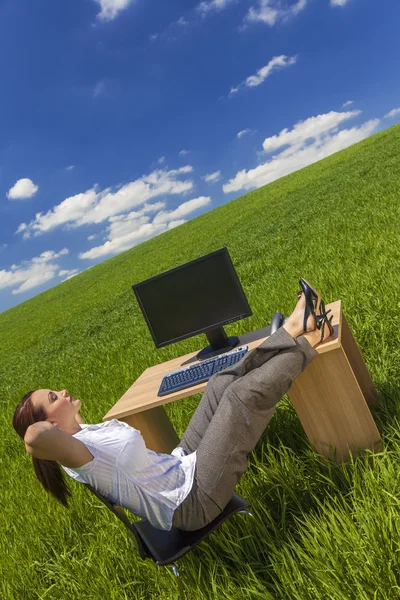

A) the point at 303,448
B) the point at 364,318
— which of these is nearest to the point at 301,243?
the point at 364,318

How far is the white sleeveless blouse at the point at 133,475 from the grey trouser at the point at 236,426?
7 cm

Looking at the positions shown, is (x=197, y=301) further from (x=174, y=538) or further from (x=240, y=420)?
(x=174, y=538)

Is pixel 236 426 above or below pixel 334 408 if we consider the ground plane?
above

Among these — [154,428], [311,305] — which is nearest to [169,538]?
[154,428]

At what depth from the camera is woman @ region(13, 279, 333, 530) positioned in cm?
265

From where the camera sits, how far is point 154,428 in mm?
3988

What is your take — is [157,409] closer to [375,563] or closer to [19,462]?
[375,563]

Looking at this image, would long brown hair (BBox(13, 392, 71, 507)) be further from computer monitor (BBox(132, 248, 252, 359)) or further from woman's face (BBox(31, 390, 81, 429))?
computer monitor (BBox(132, 248, 252, 359))

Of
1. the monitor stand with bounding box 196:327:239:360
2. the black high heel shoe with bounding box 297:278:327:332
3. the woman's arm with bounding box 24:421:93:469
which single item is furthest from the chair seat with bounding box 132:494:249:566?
the monitor stand with bounding box 196:327:239:360

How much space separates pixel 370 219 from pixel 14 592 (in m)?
9.25

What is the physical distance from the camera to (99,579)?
3168 mm

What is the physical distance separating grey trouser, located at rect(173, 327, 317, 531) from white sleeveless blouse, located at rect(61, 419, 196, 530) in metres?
0.07

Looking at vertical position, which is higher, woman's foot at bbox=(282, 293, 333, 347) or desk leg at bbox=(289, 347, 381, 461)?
woman's foot at bbox=(282, 293, 333, 347)

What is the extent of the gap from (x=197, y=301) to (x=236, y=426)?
1.60 metres
